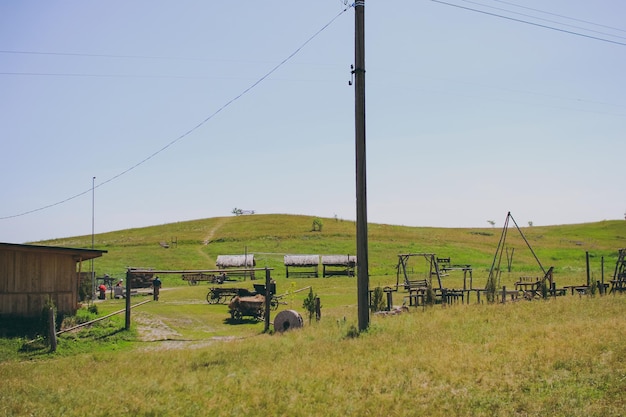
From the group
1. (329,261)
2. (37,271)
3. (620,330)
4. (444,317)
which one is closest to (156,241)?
(329,261)

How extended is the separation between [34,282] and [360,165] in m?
14.3

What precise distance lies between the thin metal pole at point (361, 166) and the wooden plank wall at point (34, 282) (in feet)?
39.4

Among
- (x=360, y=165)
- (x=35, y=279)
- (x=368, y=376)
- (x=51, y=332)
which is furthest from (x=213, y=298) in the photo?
(x=368, y=376)

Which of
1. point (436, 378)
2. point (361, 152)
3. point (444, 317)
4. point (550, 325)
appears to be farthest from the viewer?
point (444, 317)

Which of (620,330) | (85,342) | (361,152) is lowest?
(85,342)

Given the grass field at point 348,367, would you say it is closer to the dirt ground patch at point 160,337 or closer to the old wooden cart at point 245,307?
the dirt ground patch at point 160,337

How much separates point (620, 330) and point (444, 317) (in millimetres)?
5569

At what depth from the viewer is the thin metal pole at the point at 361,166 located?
1512cm

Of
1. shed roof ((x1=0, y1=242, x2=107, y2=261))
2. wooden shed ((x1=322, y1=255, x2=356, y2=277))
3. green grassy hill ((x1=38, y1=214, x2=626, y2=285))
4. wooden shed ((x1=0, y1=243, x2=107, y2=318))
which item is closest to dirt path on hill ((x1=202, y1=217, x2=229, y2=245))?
green grassy hill ((x1=38, y1=214, x2=626, y2=285))

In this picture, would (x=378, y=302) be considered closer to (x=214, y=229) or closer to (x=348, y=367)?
(x=348, y=367)

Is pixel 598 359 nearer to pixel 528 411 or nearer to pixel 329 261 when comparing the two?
pixel 528 411

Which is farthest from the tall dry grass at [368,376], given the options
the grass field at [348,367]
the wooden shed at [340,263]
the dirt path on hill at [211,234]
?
the dirt path on hill at [211,234]

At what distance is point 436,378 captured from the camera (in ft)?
33.0

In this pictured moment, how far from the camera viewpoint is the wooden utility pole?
1512 cm
